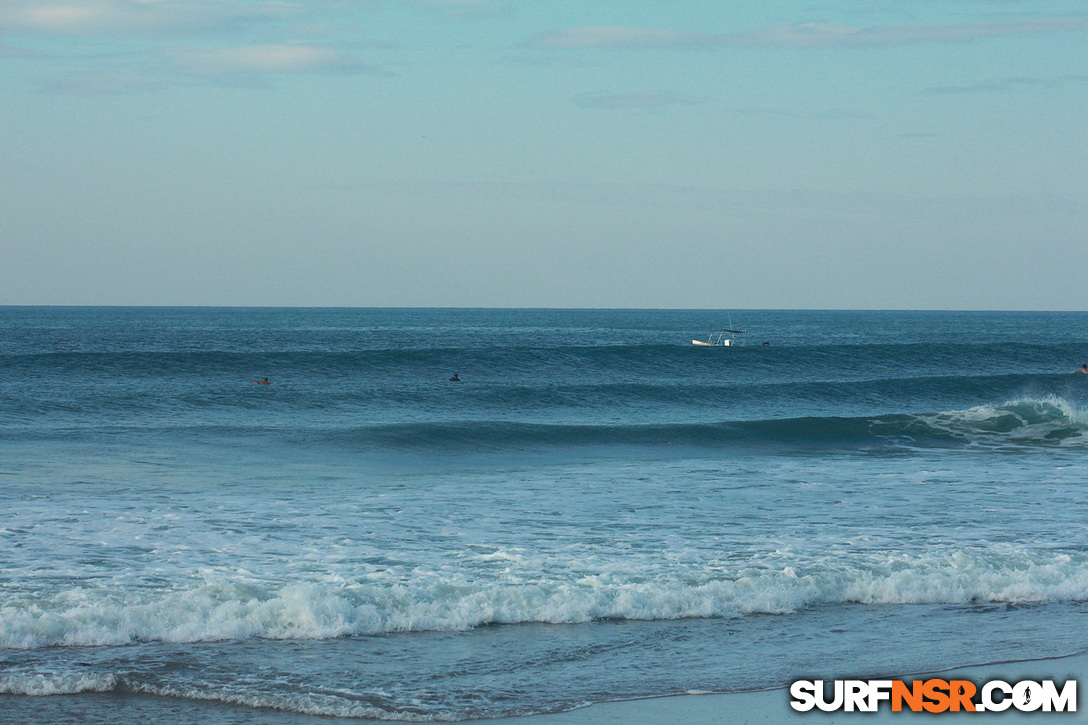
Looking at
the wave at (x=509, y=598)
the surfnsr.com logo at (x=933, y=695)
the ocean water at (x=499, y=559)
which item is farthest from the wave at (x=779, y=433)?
the surfnsr.com logo at (x=933, y=695)

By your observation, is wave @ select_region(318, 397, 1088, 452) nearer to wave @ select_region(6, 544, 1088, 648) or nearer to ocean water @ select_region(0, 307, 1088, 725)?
ocean water @ select_region(0, 307, 1088, 725)

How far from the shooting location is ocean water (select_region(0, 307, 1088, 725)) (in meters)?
6.82

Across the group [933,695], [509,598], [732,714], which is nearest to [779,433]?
[509,598]

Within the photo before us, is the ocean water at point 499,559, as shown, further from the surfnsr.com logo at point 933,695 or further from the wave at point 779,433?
the surfnsr.com logo at point 933,695

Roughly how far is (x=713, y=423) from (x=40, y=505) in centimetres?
1686

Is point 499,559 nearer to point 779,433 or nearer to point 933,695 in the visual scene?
point 933,695

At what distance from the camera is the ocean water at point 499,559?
6.82m

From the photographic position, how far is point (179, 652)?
23.6ft

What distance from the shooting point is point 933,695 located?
6.65 meters

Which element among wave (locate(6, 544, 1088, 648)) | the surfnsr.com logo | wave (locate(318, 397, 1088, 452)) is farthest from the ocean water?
the surfnsr.com logo

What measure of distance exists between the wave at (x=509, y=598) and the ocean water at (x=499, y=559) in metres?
0.03

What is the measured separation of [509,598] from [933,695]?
349 centimetres

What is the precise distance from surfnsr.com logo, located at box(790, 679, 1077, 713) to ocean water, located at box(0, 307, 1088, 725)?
0.80 ft

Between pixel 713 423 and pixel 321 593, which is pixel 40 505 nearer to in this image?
pixel 321 593
